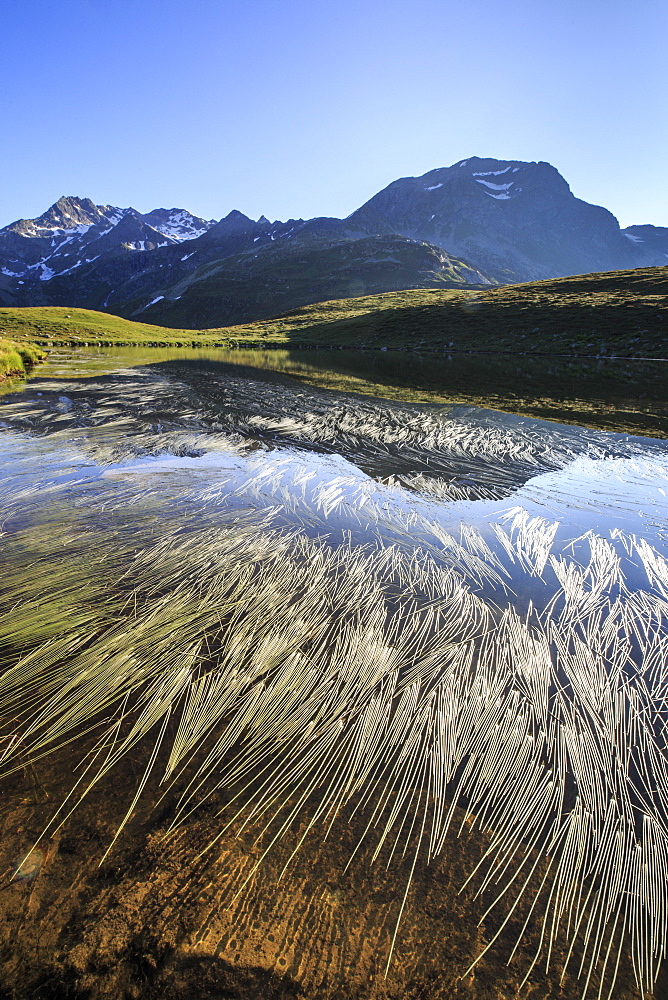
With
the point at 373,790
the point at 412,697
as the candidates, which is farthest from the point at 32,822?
the point at 412,697

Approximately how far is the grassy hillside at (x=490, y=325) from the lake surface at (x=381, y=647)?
49.3 metres

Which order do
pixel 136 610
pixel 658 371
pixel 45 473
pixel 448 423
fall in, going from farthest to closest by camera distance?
pixel 658 371 < pixel 448 423 < pixel 45 473 < pixel 136 610

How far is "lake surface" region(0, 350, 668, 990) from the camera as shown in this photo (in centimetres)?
267

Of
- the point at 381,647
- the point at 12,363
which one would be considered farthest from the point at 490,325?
the point at 381,647

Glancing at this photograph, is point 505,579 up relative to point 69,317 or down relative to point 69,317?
down

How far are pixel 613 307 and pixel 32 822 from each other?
73.4m

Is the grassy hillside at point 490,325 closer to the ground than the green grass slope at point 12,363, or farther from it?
farther from it

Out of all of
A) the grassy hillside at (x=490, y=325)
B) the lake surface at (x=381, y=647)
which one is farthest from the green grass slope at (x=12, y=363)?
the grassy hillside at (x=490, y=325)

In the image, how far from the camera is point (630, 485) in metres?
9.41

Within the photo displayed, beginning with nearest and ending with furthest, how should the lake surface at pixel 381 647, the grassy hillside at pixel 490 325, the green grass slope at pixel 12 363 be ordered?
the lake surface at pixel 381 647
the green grass slope at pixel 12 363
the grassy hillside at pixel 490 325

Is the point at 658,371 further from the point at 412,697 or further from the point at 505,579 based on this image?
the point at 412,697

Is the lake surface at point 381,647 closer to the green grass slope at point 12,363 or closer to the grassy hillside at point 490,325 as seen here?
the green grass slope at point 12,363

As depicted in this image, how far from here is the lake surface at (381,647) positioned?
105 inches

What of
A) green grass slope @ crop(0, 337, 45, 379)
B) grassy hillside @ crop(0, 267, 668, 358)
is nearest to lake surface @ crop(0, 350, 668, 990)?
green grass slope @ crop(0, 337, 45, 379)
